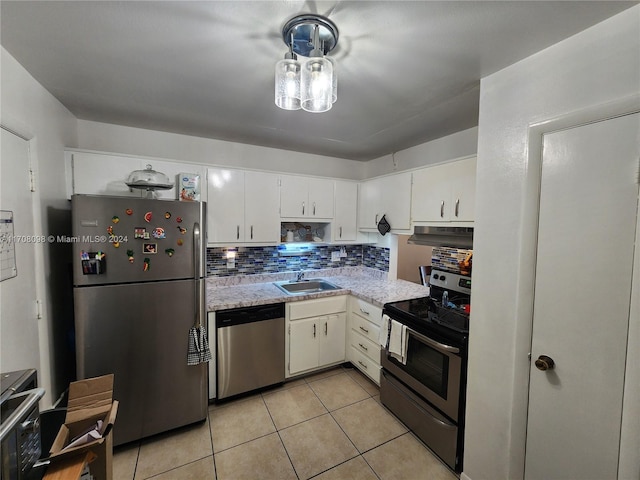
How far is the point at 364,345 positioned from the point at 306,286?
3.12 ft

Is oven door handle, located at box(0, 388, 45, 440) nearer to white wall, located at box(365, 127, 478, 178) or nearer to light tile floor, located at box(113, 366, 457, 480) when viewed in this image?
light tile floor, located at box(113, 366, 457, 480)

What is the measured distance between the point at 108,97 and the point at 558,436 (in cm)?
330

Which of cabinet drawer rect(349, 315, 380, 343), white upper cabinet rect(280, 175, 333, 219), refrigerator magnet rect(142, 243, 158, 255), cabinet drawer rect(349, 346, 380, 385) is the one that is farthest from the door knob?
refrigerator magnet rect(142, 243, 158, 255)

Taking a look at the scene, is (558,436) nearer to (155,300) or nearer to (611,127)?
(611,127)

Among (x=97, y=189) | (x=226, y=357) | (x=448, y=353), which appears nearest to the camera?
(x=448, y=353)

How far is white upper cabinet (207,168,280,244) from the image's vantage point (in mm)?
2525

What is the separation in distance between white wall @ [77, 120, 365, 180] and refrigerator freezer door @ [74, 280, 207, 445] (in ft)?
4.54

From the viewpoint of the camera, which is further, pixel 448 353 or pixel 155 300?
pixel 155 300

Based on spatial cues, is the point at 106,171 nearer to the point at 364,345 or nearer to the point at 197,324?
the point at 197,324

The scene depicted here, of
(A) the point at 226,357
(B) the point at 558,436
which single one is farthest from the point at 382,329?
(A) the point at 226,357

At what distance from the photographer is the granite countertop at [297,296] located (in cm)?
240

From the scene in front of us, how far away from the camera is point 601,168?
1126 millimetres

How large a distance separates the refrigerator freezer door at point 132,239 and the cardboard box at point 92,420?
2.47 feet

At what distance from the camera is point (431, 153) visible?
274 cm
